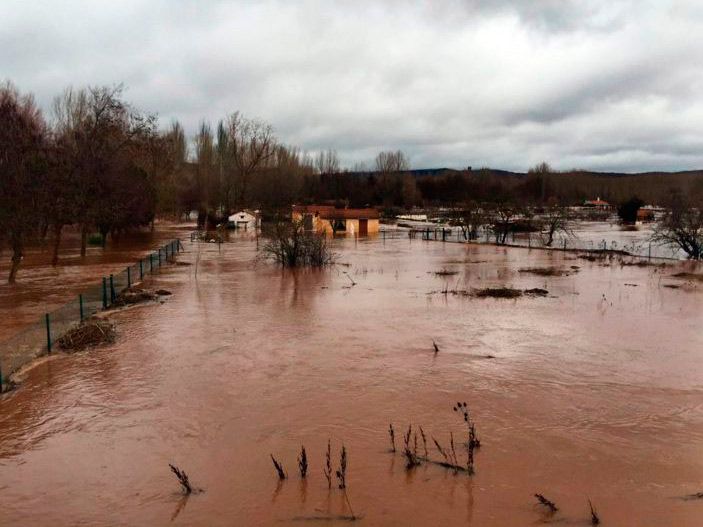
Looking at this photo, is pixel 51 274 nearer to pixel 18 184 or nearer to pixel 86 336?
pixel 18 184

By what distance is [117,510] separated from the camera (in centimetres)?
677

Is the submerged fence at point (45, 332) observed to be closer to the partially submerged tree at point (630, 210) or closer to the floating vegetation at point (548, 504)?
the floating vegetation at point (548, 504)

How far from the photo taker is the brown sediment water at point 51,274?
18.5 meters

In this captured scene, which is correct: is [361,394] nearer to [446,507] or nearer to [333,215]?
[446,507]

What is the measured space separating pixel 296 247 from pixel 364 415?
843 inches

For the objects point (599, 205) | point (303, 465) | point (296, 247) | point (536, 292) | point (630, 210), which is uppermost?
point (599, 205)

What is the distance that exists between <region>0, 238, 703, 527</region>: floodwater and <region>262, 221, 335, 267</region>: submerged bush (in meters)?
11.9

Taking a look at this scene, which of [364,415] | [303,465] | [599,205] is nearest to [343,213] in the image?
[364,415]

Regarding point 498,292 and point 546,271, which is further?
point 546,271

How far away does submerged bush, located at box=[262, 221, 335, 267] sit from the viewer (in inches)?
1202

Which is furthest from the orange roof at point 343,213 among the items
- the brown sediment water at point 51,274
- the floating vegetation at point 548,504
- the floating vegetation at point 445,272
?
the floating vegetation at point 548,504

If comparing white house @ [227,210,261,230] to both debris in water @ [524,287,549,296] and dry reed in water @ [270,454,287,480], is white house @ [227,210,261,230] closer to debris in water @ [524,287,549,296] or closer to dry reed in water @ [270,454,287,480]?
debris in water @ [524,287,549,296]

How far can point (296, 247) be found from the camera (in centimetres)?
3047

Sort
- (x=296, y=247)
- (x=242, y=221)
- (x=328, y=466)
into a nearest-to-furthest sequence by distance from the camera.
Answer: (x=328, y=466) < (x=296, y=247) < (x=242, y=221)
